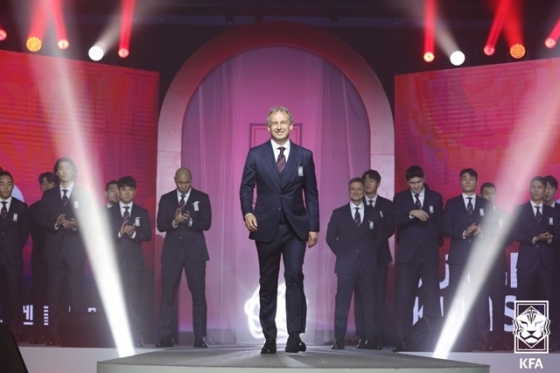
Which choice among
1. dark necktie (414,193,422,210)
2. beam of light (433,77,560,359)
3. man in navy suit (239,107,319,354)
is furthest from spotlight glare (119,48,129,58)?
man in navy suit (239,107,319,354)

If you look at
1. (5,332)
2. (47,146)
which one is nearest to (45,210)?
(47,146)

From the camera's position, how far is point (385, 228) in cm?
941

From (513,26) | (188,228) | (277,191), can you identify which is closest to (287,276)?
(277,191)

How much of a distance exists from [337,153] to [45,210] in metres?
3.14

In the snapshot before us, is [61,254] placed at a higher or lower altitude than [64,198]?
lower

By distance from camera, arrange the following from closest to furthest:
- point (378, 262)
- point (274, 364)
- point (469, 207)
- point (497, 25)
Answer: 1. point (274, 364)
2. point (469, 207)
3. point (378, 262)
4. point (497, 25)

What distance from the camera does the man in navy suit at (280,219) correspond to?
5766 millimetres

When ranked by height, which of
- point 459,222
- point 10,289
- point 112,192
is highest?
point 112,192

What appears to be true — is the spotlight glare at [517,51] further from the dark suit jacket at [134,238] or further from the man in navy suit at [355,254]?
the dark suit jacket at [134,238]

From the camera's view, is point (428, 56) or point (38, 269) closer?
point (38, 269)

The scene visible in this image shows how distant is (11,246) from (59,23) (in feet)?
7.88

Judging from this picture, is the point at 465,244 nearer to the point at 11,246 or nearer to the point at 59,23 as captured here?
the point at 11,246

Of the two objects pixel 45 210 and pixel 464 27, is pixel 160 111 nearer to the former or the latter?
pixel 45 210

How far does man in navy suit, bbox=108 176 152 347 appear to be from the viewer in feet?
30.7
